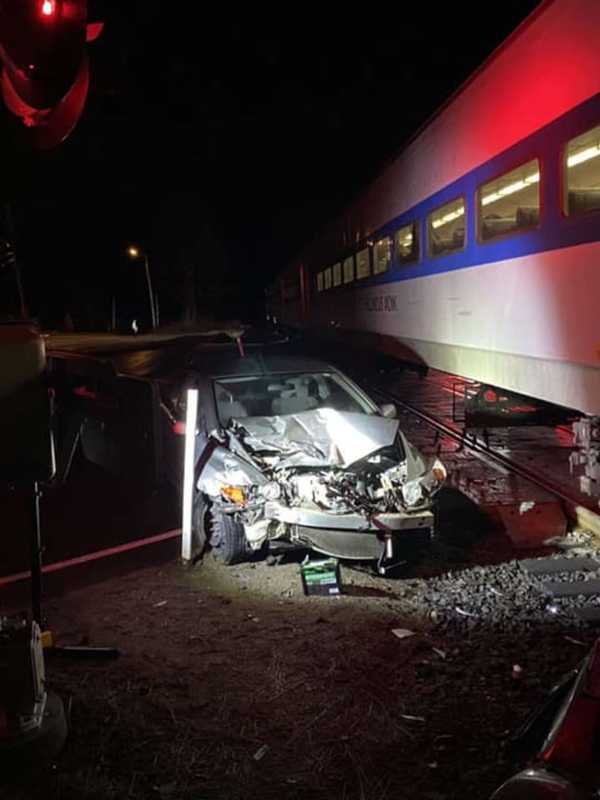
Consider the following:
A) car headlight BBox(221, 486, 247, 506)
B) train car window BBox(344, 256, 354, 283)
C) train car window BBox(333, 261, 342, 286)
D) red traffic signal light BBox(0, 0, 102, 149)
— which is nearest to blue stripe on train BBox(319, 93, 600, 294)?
car headlight BBox(221, 486, 247, 506)

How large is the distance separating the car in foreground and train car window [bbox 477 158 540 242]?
2.26 m

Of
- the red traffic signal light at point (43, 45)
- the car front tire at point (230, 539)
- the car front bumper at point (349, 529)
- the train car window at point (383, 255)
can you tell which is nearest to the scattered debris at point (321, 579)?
the car front bumper at point (349, 529)

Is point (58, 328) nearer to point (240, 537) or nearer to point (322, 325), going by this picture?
point (322, 325)

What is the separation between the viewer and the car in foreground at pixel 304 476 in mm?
6234

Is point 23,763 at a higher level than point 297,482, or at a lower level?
lower

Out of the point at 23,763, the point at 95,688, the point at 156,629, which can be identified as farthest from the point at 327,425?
the point at 23,763

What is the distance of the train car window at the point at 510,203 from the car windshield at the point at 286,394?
2.25 meters

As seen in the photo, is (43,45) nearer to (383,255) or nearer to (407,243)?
(407,243)

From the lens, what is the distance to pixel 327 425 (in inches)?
283

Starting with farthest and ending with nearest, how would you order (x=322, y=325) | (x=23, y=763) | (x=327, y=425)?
(x=322, y=325), (x=327, y=425), (x=23, y=763)

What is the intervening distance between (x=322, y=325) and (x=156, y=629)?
20279mm

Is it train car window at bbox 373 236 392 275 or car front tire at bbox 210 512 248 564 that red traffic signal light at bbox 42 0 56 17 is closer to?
car front tire at bbox 210 512 248 564

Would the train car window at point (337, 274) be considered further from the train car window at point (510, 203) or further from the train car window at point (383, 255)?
the train car window at point (510, 203)

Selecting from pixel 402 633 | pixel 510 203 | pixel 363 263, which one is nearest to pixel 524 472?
pixel 510 203
